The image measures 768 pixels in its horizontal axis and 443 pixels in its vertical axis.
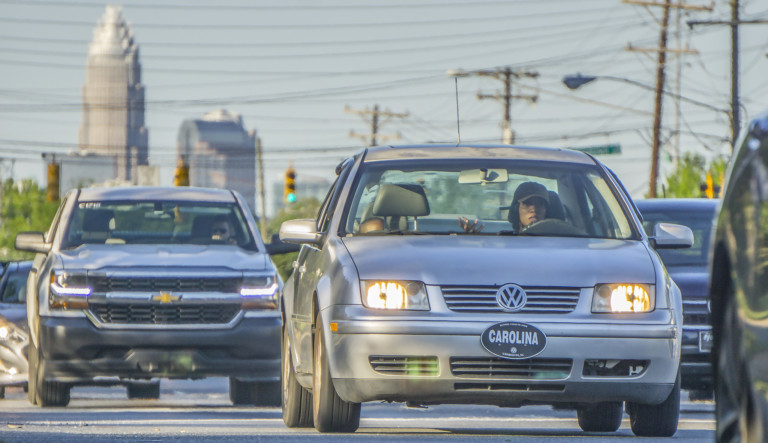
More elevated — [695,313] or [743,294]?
[743,294]

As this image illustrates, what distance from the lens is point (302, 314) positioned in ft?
32.5

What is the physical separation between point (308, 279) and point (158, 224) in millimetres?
5021

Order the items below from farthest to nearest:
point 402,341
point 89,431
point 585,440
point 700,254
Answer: point 700,254 → point 89,431 → point 585,440 → point 402,341

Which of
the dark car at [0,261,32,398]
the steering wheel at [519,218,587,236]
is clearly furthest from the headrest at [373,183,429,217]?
the dark car at [0,261,32,398]

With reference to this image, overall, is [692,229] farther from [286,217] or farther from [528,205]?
[286,217]

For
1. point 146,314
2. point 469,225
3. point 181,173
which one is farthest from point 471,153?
point 181,173

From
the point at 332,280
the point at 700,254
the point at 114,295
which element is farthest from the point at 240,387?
the point at 332,280

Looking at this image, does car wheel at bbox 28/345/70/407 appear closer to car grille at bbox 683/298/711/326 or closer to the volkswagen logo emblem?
car grille at bbox 683/298/711/326

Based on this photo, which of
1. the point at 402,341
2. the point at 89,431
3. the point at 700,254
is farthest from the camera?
the point at 700,254

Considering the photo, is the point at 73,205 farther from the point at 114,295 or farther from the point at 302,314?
the point at 302,314

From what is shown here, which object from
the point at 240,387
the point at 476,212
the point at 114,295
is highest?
the point at 476,212

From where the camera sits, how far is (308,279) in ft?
32.5

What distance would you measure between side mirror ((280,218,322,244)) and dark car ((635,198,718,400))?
395 cm

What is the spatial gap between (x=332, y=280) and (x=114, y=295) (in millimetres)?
4798
